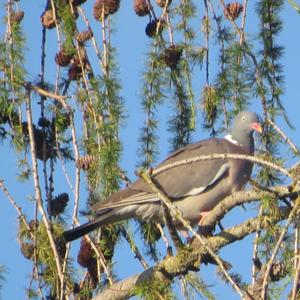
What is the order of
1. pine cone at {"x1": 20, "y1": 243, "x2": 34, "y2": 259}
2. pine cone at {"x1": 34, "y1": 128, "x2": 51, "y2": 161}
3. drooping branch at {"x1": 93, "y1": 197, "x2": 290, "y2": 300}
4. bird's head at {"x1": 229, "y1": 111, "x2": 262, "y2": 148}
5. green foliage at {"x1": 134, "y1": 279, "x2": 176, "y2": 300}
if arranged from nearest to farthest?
green foliage at {"x1": 134, "y1": 279, "x2": 176, "y2": 300}
drooping branch at {"x1": 93, "y1": 197, "x2": 290, "y2": 300}
pine cone at {"x1": 20, "y1": 243, "x2": 34, "y2": 259}
pine cone at {"x1": 34, "y1": 128, "x2": 51, "y2": 161}
bird's head at {"x1": 229, "y1": 111, "x2": 262, "y2": 148}

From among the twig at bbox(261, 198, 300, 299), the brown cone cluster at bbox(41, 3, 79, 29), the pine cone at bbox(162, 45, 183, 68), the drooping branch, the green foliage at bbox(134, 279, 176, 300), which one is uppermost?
the brown cone cluster at bbox(41, 3, 79, 29)

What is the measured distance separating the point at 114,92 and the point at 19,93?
40 centimetres

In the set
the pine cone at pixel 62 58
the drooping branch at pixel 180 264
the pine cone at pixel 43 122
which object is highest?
the pine cone at pixel 62 58

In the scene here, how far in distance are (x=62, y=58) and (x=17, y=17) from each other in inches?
11.7

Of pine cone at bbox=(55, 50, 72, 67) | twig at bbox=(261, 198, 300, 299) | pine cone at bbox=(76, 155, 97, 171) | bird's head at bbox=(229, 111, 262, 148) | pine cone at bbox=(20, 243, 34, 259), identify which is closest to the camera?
twig at bbox=(261, 198, 300, 299)

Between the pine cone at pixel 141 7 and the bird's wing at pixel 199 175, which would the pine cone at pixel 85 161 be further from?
the bird's wing at pixel 199 175

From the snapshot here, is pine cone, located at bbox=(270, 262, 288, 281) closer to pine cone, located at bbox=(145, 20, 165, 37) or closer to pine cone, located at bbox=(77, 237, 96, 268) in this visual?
pine cone, located at bbox=(77, 237, 96, 268)

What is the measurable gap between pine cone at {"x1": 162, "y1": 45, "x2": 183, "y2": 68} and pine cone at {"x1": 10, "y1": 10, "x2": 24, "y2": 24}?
66cm

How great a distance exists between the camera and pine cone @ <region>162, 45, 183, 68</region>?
4621mm

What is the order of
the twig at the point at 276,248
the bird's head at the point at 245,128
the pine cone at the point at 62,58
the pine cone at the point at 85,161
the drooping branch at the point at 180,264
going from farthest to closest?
the bird's head at the point at 245,128 < the pine cone at the point at 62,58 < the pine cone at the point at 85,161 < the drooping branch at the point at 180,264 < the twig at the point at 276,248

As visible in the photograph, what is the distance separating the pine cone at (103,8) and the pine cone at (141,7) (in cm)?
10

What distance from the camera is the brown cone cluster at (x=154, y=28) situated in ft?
15.3

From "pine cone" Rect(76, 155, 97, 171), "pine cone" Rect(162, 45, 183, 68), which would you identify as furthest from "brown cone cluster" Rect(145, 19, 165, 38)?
"pine cone" Rect(76, 155, 97, 171)

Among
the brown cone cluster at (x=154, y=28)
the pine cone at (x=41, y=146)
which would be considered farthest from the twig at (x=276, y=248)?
the brown cone cluster at (x=154, y=28)
